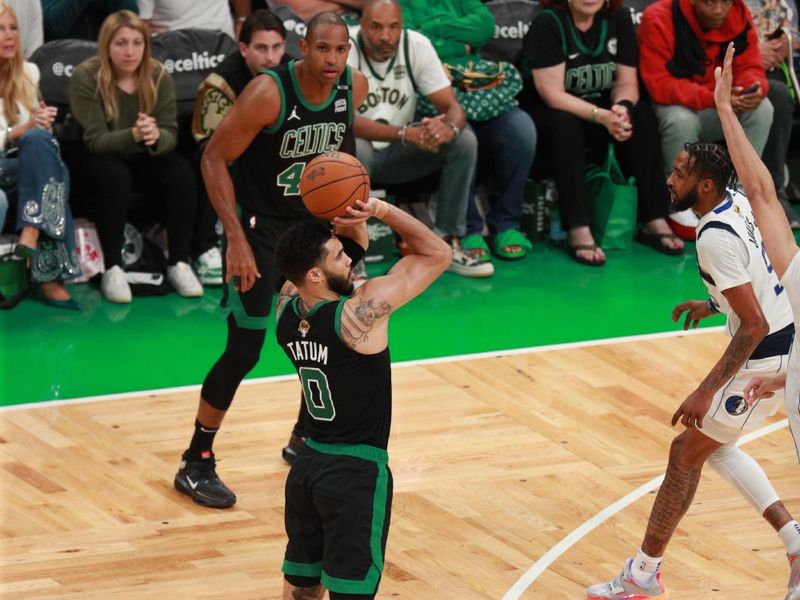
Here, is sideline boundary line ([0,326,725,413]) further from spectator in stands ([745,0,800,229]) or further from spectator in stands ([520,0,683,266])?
spectator in stands ([745,0,800,229])

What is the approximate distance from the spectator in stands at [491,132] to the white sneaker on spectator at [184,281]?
6.23ft

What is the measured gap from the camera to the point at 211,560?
5.80m

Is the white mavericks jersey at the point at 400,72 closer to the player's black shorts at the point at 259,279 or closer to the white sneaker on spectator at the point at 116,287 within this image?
the white sneaker on spectator at the point at 116,287

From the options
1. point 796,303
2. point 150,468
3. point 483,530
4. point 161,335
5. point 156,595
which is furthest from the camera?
point 161,335

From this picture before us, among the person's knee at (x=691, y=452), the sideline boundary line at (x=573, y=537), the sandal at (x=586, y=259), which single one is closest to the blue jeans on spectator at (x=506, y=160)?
the sandal at (x=586, y=259)

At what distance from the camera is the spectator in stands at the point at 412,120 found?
913cm

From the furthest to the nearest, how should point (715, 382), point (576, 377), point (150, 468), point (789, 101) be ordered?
1. point (789, 101)
2. point (576, 377)
3. point (150, 468)
4. point (715, 382)

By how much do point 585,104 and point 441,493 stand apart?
4.31m

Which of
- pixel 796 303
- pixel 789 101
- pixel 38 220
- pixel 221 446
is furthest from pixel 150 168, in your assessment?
pixel 796 303

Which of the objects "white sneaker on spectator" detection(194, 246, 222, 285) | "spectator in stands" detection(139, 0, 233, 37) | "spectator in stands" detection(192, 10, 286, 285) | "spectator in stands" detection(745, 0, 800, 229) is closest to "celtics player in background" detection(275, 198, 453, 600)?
"spectator in stands" detection(192, 10, 286, 285)

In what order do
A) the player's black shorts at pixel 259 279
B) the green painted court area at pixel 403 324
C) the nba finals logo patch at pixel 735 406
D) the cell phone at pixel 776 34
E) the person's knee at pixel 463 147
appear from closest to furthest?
the nba finals logo patch at pixel 735 406 < the player's black shorts at pixel 259 279 < the green painted court area at pixel 403 324 < the person's knee at pixel 463 147 < the cell phone at pixel 776 34

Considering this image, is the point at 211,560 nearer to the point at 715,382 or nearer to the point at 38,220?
the point at 715,382

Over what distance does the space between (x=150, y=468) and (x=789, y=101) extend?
605cm

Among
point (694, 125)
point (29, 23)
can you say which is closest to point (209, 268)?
point (29, 23)
